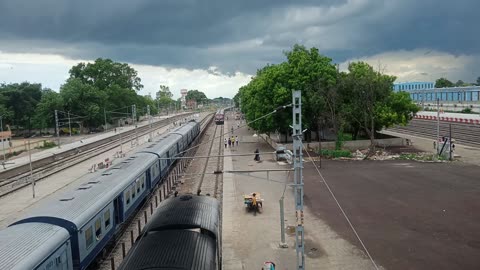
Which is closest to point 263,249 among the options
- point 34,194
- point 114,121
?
point 34,194

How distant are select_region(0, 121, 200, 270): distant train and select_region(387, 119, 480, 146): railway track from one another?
43.5 meters

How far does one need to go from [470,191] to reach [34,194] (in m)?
30.3

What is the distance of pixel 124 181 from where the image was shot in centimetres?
1972

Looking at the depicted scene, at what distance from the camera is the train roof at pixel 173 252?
9.73 m

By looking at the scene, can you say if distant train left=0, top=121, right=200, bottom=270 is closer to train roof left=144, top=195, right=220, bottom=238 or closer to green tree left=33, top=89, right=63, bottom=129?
train roof left=144, top=195, right=220, bottom=238

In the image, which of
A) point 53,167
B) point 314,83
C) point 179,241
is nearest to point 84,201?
point 179,241

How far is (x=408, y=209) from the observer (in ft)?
73.6

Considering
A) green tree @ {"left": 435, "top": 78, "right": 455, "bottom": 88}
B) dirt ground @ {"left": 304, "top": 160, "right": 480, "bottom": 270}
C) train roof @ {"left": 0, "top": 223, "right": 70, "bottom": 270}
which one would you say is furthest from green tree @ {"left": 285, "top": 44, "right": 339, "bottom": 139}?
green tree @ {"left": 435, "top": 78, "right": 455, "bottom": 88}

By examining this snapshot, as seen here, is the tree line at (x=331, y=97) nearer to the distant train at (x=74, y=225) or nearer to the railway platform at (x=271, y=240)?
the railway platform at (x=271, y=240)

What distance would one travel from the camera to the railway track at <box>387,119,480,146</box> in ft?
164

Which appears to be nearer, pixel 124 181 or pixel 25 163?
pixel 124 181

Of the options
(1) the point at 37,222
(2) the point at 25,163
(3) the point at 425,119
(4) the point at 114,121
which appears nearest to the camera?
(1) the point at 37,222

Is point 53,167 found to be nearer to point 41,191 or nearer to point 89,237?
point 41,191

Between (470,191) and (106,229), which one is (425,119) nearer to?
(470,191)
